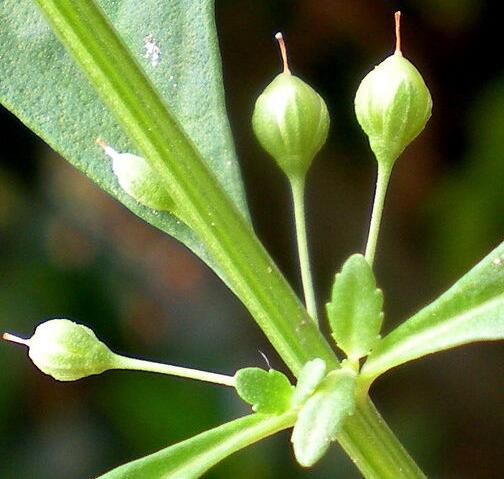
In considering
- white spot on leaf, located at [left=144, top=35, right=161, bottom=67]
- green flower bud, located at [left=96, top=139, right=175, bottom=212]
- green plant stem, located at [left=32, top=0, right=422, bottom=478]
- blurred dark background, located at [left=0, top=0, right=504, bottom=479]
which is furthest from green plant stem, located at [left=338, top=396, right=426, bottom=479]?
blurred dark background, located at [left=0, top=0, right=504, bottom=479]

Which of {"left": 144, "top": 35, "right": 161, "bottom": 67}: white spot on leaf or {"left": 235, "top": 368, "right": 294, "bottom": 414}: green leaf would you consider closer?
{"left": 235, "top": 368, "right": 294, "bottom": 414}: green leaf

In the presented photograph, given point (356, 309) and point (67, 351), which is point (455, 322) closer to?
point (356, 309)

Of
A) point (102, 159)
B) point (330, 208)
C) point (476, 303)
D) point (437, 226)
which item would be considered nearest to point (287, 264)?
point (330, 208)

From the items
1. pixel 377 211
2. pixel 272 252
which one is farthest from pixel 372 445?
pixel 272 252

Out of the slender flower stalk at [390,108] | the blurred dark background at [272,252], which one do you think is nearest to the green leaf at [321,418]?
the slender flower stalk at [390,108]

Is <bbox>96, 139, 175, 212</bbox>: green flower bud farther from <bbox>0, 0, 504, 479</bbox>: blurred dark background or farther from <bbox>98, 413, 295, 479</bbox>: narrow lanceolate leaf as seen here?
<bbox>0, 0, 504, 479</bbox>: blurred dark background
